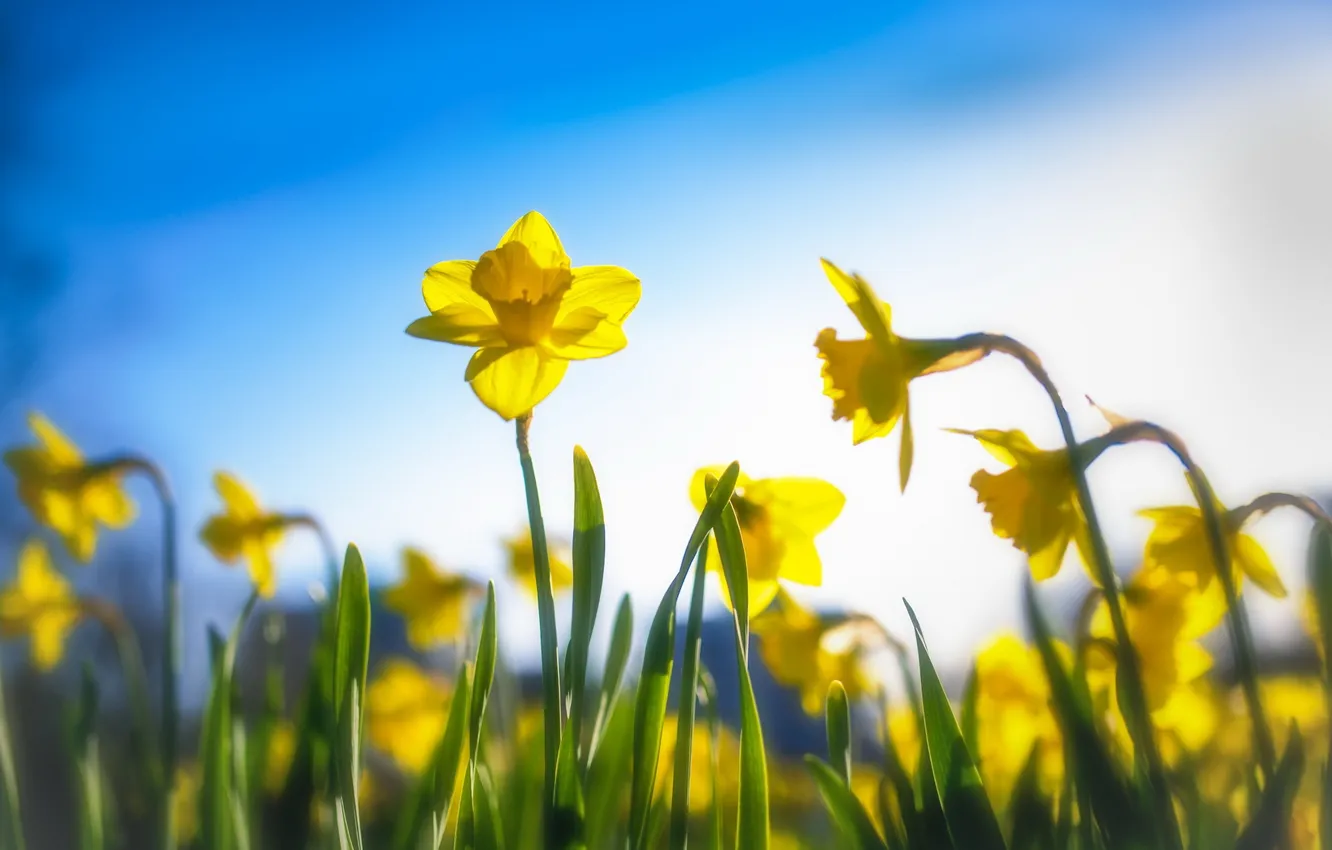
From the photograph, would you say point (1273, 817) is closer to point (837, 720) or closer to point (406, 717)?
point (837, 720)

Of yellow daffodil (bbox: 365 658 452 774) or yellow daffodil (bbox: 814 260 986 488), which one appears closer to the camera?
yellow daffodil (bbox: 814 260 986 488)

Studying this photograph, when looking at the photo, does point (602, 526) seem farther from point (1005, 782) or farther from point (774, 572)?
point (1005, 782)

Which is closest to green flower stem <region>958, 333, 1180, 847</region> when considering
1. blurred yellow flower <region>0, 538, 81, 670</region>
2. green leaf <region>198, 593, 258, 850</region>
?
green leaf <region>198, 593, 258, 850</region>

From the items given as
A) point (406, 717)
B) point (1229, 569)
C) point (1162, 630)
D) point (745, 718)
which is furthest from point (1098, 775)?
point (406, 717)

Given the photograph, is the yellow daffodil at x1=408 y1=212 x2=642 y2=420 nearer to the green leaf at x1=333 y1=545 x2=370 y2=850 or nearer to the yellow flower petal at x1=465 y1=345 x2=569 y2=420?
the yellow flower petal at x1=465 y1=345 x2=569 y2=420

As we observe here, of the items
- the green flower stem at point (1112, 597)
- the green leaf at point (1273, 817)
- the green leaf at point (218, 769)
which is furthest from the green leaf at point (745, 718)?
the green leaf at point (218, 769)

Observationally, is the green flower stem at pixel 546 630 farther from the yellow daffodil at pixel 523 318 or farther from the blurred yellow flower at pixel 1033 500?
the blurred yellow flower at pixel 1033 500

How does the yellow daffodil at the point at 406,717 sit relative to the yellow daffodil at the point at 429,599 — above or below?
below

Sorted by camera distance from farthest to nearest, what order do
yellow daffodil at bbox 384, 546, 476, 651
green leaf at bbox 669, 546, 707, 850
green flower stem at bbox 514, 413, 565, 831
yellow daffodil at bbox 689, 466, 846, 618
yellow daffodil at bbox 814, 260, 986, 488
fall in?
yellow daffodil at bbox 384, 546, 476, 651, yellow daffodil at bbox 689, 466, 846, 618, yellow daffodil at bbox 814, 260, 986, 488, green leaf at bbox 669, 546, 707, 850, green flower stem at bbox 514, 413, 565, 831
